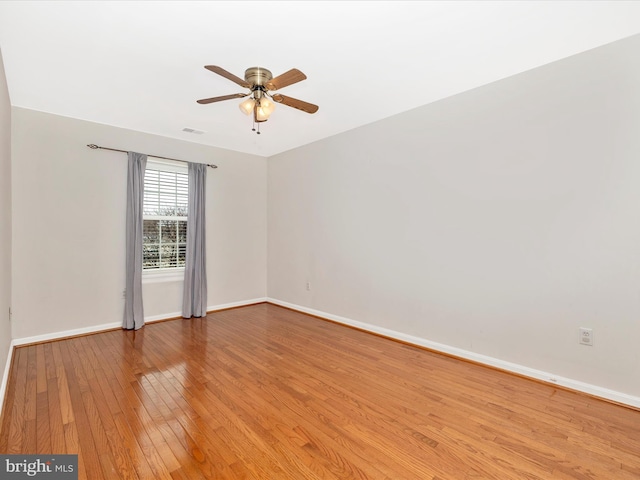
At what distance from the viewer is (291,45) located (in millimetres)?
2344

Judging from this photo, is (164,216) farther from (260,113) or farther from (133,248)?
(260,113)

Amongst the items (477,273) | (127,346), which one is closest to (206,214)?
(127,346)

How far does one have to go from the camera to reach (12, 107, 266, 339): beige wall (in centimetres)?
349

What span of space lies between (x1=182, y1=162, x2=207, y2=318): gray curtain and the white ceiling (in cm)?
138

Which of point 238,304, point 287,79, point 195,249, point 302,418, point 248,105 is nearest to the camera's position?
point 302,418

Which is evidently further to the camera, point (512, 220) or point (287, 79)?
point (512, 220)

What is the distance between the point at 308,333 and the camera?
397 cm

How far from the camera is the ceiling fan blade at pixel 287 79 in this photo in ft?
7.01

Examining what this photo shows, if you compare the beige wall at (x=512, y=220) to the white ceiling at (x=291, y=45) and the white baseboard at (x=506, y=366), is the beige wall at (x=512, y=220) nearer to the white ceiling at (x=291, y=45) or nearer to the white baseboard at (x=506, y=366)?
the white baseboard at (x=506, y=366)

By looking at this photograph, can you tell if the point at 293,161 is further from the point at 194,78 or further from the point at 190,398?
the point at 190,398

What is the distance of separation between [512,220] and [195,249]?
4098mm

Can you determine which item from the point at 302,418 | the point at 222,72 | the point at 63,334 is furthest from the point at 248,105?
the point at 63,334

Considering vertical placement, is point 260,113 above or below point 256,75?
below

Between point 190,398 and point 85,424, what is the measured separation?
644 mm
